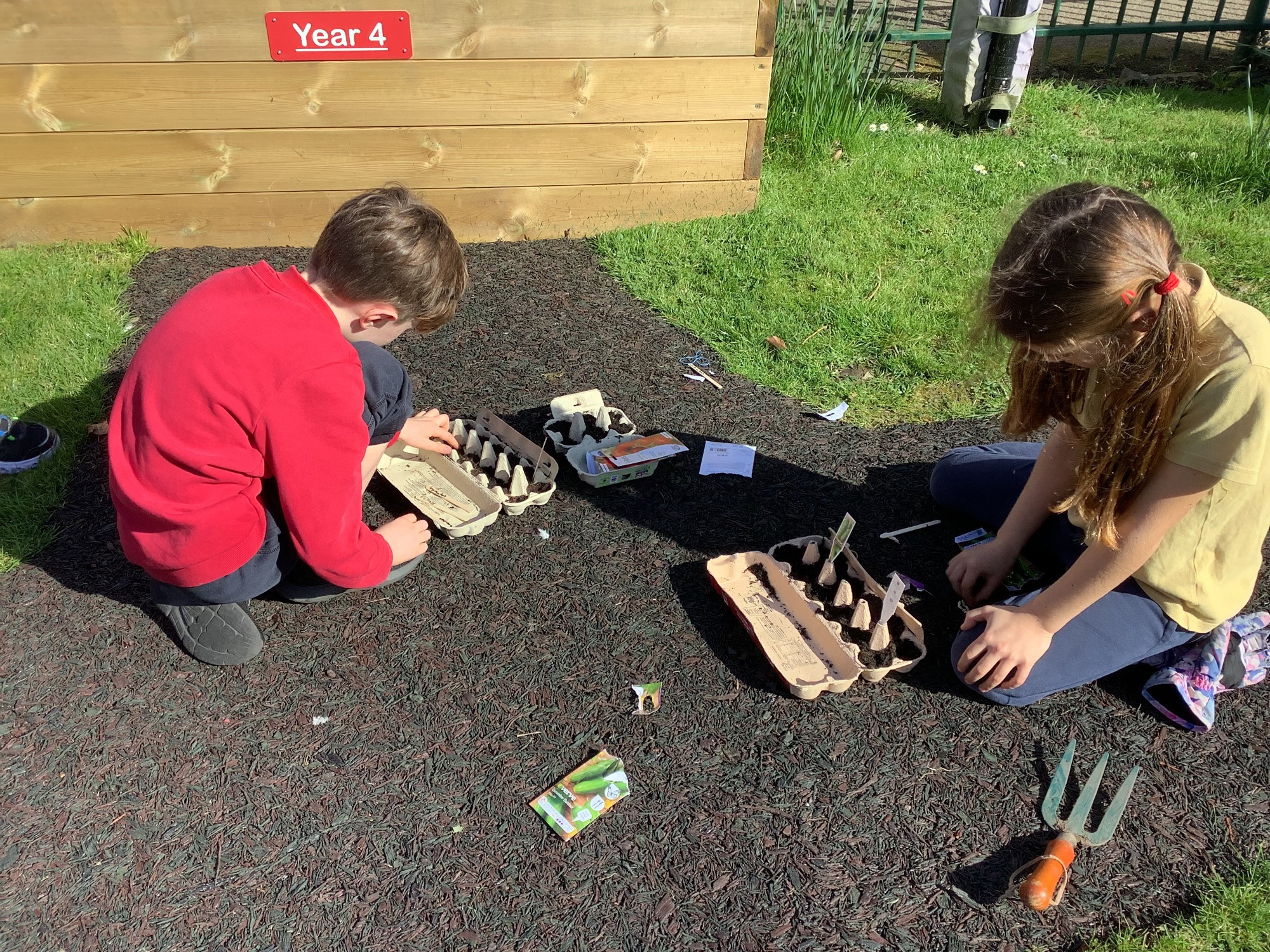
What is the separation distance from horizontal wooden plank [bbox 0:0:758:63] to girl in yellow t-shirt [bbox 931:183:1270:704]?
2.85m

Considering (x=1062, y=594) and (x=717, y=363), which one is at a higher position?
(x=1062, y=594)

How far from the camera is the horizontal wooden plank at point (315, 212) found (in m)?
4.53

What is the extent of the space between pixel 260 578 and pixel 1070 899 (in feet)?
7.22

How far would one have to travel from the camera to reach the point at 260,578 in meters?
2.52

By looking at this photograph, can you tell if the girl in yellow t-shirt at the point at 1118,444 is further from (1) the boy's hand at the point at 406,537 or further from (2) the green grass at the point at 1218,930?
(1) the boy's hand at the point at 406,537

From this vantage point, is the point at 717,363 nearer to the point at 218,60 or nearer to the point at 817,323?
the point at 817,323

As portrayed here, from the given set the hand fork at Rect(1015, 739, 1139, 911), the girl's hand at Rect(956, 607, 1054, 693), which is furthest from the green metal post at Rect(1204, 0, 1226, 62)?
the hand fork at Rect(1015, 739, 1139, 911)

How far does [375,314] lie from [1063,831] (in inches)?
83.4

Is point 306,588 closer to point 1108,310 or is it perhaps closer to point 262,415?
point 262,415

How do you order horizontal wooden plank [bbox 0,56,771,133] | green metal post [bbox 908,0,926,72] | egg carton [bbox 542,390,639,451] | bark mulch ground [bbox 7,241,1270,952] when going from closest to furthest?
1. bark mulch ground [bbox 7,241,1270,952]
2. egg carton [bbox 542,390,639,451]
3. horizontal wooden plank [bbox 0,56,771,133]
4. green metal post [bbox 908,0,926,72]

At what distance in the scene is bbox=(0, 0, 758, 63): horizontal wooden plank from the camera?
13.3 ft

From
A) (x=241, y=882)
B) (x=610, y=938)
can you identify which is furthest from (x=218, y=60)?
(x=610, y=938)

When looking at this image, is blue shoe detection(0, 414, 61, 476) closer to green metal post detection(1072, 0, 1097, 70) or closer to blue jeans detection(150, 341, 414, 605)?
blue jeans detection(150, 341, 414, 605)

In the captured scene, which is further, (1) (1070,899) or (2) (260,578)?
(2) (260,578)
